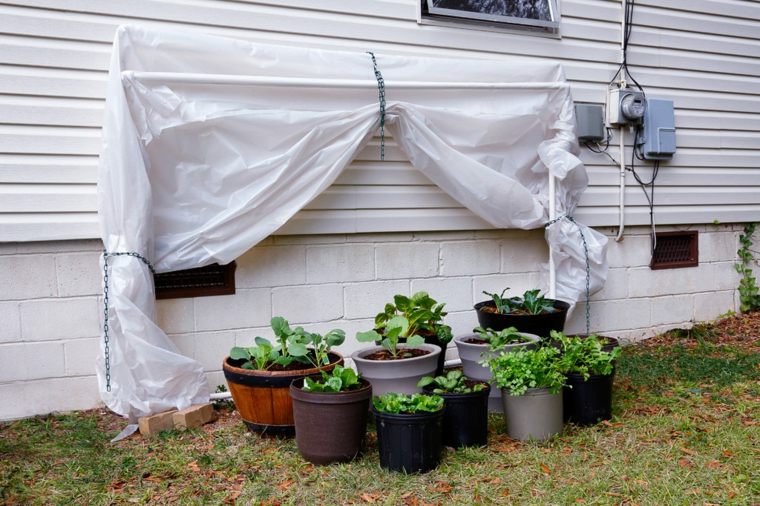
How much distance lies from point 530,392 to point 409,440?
72cm

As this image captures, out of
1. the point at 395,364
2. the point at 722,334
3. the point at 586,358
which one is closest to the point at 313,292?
the point at 395,364

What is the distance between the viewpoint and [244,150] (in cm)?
389

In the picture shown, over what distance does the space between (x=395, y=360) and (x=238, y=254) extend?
108 cm

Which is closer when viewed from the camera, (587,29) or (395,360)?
(395,360)

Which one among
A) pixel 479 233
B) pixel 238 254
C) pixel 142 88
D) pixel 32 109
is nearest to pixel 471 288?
pixel 479 233

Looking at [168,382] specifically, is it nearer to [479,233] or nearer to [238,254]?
[238,254]

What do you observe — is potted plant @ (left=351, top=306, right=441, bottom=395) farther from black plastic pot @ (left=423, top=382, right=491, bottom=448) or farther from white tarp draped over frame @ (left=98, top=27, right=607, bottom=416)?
white tarp draped over frame @ (left=98, top=27, right=607, bottom=416)

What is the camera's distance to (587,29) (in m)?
5.06

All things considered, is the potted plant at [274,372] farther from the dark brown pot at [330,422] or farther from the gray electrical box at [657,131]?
the gray electrical box at [657,131]

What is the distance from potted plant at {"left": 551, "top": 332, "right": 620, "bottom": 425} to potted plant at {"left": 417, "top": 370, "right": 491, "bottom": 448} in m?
0.54

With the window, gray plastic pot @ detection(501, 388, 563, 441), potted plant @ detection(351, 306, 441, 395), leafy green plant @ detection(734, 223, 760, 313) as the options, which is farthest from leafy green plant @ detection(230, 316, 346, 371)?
leafy green plant @ detection(734, 223, 760, 313)

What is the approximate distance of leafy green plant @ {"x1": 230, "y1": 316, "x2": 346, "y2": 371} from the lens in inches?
137

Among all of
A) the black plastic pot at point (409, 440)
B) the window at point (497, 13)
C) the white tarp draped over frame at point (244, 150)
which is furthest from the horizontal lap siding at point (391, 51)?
the black plastic pot at point (409, 440)

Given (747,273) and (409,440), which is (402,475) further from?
(747,273)
